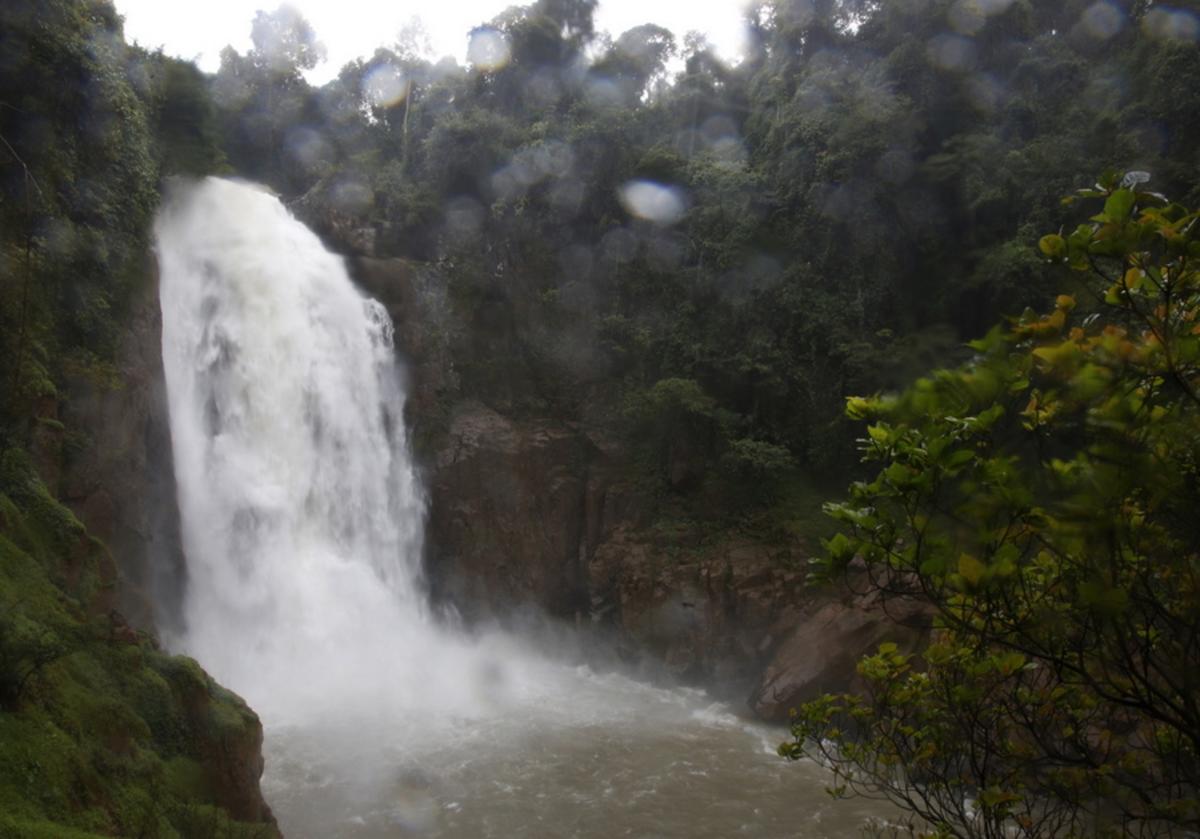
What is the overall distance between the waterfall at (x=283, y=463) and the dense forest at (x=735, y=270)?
197 cm

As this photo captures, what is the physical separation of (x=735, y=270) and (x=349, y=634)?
12.2 m

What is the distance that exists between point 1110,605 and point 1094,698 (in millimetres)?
1276

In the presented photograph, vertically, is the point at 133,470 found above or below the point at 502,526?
below

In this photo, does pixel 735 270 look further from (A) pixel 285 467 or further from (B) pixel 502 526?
(A) pixel 285 467

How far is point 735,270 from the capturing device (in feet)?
66.8

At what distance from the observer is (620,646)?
17.5m

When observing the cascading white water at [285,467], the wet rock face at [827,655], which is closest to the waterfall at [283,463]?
the cascading white water at [285,467]

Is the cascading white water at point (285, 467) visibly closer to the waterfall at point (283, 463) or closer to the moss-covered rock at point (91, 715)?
the waterfall at point (283, 463)

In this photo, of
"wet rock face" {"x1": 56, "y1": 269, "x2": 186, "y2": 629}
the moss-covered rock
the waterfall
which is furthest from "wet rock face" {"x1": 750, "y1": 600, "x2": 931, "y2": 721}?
"wet rock face" {"x1": 56, "y1": 269, "x2": 186, "y2": 629}

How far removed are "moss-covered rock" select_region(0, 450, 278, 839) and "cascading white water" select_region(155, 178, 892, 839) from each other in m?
2.49

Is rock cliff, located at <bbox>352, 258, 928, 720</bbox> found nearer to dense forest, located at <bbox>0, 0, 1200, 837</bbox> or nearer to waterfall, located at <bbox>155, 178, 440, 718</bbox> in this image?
dense forest, located at <bbox>0, 0, 1200, 837</bbox>

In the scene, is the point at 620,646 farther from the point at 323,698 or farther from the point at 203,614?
the point at 203,614

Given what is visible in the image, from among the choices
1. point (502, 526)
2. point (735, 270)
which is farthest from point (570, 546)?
point (735, 270)

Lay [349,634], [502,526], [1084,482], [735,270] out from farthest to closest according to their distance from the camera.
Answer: [735,270]
[502,526]
[349,634]
[1084,482]
